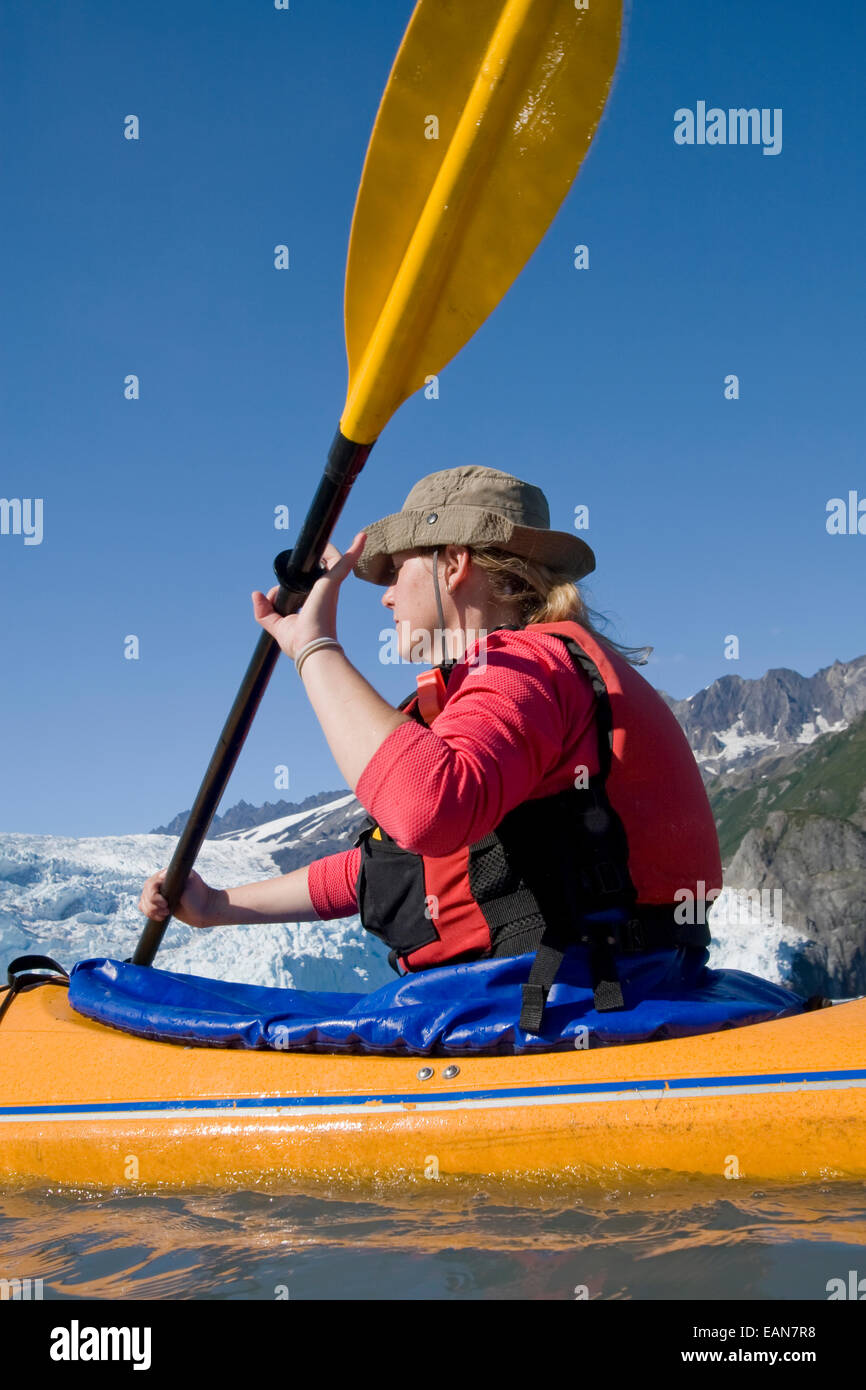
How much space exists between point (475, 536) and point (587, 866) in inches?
35.9

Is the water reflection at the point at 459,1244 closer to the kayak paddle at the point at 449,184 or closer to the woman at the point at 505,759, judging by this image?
the woman at the point at 505,759

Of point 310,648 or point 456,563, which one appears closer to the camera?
point 310,648

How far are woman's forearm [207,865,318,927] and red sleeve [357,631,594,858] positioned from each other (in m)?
1.55

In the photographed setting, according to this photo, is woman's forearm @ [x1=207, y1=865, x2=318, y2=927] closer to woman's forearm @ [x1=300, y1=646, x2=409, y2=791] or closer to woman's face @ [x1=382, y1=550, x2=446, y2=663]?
woman's face @ [x1=382, y1=550, x2=446, y2=663]

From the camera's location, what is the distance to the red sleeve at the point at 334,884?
3.52 meters

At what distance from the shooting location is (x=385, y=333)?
9.12 feet

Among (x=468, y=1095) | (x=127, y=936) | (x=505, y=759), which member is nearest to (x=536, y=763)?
(x=505, y=759)

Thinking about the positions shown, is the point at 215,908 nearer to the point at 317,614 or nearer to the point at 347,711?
the point at 317,614

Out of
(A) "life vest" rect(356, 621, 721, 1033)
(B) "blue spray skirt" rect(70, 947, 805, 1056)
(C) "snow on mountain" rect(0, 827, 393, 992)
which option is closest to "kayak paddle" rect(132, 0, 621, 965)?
(A) "life vest" rect(356, 621, 721, 1033)

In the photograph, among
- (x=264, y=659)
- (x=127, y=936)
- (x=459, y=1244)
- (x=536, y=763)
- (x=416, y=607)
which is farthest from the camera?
(x=127, y=936)

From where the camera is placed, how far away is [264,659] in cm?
320

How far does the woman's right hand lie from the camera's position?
3.68 metres

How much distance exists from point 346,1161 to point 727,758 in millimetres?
148957

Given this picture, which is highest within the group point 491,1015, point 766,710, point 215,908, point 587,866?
point 766,710
